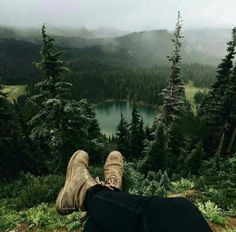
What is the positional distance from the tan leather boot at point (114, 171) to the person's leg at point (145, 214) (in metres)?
2.12

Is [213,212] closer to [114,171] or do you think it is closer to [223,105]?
[114,171]

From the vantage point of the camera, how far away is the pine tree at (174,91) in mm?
24891

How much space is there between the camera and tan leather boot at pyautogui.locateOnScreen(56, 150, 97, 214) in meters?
5.12

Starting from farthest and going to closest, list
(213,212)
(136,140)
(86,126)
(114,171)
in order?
(136,140), (86,126), (114,171), (213,212)

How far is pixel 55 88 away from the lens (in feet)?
55.1

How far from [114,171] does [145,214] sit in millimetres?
3748

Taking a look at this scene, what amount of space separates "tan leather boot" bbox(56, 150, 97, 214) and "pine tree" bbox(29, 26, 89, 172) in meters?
10.2

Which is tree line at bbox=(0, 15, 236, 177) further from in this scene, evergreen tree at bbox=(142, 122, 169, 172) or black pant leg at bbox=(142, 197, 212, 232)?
black pant leg at bbox=(142, 197, 212, 232)

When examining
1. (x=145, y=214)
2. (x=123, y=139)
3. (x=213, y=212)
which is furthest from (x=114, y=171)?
(x=123, y=139)

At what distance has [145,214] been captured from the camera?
10.9ft

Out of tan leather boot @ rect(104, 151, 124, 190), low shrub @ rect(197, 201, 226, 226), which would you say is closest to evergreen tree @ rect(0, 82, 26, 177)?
tan leather boot @ rect(104, 151, 124, 190)

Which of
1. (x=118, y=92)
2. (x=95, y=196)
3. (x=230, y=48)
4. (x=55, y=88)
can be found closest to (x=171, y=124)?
(x=230, y=48)

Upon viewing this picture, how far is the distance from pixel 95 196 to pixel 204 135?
26544mm

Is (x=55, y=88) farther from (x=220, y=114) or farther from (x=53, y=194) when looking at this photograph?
(x=220, y=114)
